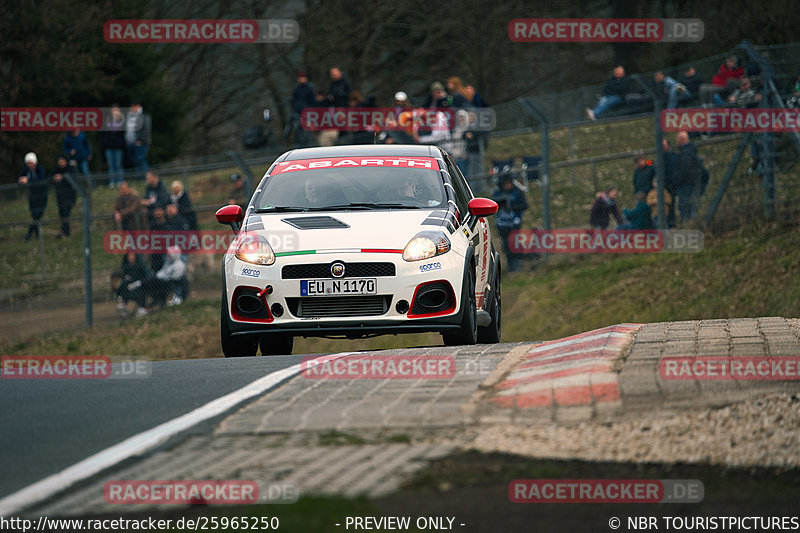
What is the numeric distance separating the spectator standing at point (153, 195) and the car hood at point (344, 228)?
10.4 m

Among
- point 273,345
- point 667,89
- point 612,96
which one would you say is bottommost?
point 273,345

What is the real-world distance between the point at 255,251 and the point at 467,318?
1.76m

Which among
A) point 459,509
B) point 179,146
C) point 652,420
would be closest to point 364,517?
point 459,509

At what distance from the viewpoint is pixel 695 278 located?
1622 cm

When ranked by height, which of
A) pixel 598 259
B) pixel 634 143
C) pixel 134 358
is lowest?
pixel 134 358

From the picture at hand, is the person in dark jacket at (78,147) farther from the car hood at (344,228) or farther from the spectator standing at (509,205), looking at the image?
the car hood at (344,228)

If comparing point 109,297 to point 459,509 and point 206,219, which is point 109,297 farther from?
point 459,509

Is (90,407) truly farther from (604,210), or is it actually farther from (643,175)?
(604,210)

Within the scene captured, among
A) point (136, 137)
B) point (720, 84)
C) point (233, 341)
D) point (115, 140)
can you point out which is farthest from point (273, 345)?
point (136, 137)

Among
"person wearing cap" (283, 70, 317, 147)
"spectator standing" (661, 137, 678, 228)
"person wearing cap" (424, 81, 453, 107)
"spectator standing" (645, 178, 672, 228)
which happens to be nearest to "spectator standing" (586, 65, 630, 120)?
"spectator standing" (661, 137, 678, 228)

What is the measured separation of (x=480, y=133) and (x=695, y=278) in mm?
5319

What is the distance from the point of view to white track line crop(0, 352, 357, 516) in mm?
5156

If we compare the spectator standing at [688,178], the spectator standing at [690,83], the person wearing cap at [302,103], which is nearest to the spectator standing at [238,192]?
the person wearing cap at [302,103]

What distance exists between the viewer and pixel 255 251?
957cm
